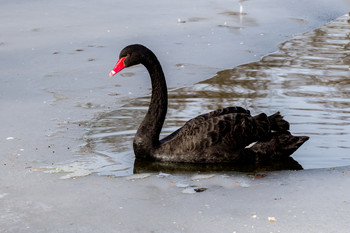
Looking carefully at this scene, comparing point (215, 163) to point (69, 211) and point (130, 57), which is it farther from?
point (69, 211)

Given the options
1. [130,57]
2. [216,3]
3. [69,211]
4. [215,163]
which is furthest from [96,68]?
[216,3]

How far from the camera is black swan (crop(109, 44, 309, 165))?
16.7 feet

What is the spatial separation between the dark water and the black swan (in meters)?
0.19

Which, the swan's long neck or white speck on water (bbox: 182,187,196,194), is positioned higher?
the swan's long neck

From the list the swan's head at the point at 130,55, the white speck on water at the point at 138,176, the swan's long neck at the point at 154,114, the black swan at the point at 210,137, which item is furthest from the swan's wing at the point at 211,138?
the swan's head at the point at 130,55

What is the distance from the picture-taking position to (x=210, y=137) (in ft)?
16.7

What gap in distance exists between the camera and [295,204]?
13.2 ft

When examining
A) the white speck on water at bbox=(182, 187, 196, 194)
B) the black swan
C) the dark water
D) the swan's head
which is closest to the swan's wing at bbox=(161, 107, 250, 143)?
the black swan

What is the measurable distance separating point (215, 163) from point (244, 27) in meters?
6.17

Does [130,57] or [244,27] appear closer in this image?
[130,57]

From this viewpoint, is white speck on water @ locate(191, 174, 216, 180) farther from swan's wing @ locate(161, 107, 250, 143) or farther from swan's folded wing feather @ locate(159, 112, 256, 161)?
swan's wing @ locate(161, 107, 250, 143)

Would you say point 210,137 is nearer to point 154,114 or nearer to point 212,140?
point 212,140

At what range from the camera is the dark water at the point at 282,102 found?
5.29m

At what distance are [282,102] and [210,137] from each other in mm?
1733
